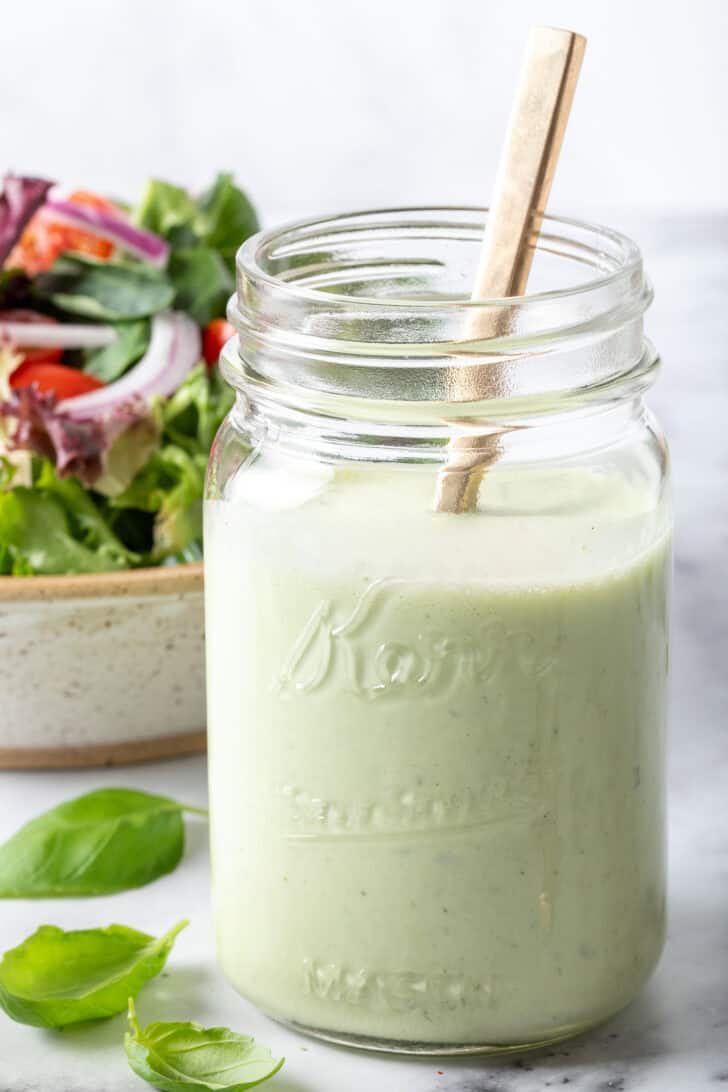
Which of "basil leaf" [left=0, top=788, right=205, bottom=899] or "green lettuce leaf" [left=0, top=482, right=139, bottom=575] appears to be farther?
"green lettuce leaf" [left=0, top=482, right=139, bottom=575]

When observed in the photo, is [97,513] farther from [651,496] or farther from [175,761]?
[651,496]

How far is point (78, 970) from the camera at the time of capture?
3.62 feet

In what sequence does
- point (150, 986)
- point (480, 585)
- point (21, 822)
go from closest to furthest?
1. point (480, 585)
2. point (150, 986)
3. point (21, 822)

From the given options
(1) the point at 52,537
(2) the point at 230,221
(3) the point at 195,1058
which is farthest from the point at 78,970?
(2) the point at 230,221

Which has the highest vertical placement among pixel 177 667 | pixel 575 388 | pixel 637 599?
pixel 575 388

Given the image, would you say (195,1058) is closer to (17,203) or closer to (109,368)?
(109,368)

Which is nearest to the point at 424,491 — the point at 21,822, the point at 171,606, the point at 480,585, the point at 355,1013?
the point at 480,585

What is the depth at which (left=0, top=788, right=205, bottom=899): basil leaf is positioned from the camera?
1249 mm

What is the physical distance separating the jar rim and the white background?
7.88 ft

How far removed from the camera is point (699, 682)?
1.54m

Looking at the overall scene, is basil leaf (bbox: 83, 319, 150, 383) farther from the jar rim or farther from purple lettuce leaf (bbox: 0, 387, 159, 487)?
the jar rim

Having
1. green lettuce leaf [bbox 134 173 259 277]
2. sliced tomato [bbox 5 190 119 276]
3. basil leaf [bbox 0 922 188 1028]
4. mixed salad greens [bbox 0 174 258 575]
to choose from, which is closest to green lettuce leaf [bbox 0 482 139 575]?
mixed salad greens [bbox 0 174 258 575]

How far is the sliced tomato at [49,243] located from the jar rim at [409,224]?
949 millimetres

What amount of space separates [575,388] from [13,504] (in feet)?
2.21
